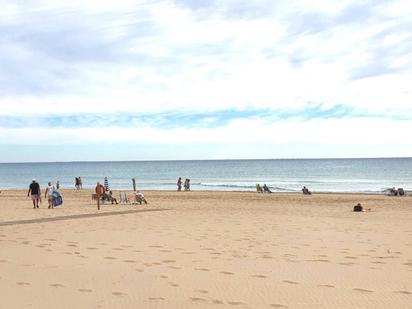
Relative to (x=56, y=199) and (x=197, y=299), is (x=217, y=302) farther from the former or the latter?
(x=56, y=199)

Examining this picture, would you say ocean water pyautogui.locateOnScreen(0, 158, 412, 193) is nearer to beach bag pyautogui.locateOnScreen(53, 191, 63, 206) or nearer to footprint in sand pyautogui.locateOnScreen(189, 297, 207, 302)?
beach bag pyautogui.locateOnScreen(53, 191, 63, 206)

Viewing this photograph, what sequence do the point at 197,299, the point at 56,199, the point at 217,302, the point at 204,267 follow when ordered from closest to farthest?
the point at 217,302, the point at 197,299, the point at 204,267, the point at 56,199

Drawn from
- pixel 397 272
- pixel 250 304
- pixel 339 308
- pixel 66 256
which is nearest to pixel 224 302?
pixel 250 304

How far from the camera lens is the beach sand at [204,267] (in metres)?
6.18

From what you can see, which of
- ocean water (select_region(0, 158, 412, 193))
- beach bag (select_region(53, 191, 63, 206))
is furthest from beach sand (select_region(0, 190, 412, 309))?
ocean water (select_region(0, 158, 412, 193))

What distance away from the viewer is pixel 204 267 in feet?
26.5

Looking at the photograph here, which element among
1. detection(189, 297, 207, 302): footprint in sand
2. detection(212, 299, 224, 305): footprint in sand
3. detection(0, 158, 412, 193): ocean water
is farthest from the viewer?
detection(0, 158, 412, 193): ocean water

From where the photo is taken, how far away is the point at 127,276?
24.1 feet

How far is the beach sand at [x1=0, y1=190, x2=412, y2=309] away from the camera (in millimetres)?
6180

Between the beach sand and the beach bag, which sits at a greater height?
the beach bag

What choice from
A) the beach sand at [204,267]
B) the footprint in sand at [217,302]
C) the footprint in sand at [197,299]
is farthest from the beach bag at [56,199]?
the footprint in sand at [217,302]

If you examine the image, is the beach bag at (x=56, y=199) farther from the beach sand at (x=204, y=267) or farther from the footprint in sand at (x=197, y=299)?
the footprint in sand at (x=197, y=299)

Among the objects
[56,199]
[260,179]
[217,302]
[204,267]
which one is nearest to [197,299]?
[217,302]

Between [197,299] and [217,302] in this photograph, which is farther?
[197,299]
